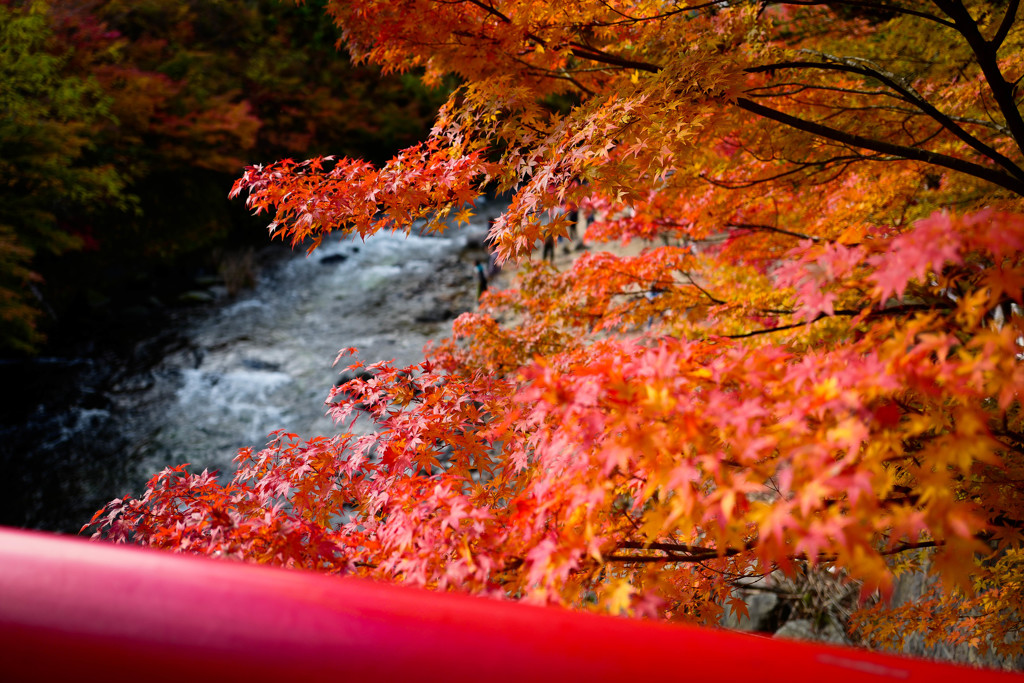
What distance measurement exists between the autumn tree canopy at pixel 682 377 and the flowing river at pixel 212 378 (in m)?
5.16

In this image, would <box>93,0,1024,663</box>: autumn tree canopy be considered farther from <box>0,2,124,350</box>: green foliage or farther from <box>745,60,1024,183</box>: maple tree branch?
<box>0,2,124,350</box>: green foliage

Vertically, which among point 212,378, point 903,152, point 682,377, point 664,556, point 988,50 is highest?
point 988,50

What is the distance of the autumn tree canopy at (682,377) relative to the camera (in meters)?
1.13

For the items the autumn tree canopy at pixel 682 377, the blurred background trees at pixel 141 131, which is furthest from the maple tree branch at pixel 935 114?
the blurred background trees at pixel 141 131

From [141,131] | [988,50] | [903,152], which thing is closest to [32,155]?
[141,131]

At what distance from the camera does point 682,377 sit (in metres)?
1.33

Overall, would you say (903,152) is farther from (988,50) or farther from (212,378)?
(212,378)

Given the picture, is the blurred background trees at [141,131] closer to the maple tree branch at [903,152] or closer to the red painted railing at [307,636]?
the red painted railing at [307,636]

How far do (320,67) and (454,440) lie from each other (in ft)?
60.1

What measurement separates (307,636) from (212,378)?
33.9 ft

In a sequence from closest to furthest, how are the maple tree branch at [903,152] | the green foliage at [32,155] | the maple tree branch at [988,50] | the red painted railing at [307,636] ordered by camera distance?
the red painted railing at [307,636]
the maple tree branch at [988,50]
the maple tree branch at [903,152]
the green foliage at [32,155]

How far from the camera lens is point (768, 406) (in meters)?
1.20

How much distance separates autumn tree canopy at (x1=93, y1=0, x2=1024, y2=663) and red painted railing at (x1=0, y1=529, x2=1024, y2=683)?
0.24 m

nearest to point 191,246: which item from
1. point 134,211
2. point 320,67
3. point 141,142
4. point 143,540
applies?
point 134,211
